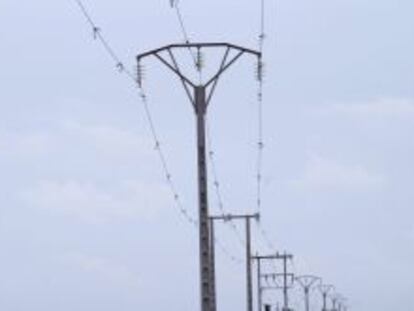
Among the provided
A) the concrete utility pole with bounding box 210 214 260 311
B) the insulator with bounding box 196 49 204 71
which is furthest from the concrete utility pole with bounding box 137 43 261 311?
the concrete utility pole with bounding box 210 214 260 311

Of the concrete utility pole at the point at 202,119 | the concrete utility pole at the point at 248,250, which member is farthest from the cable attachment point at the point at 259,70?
the concrete utility pole at the point at 248,250

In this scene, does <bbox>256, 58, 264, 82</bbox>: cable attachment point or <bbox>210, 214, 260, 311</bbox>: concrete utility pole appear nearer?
<bbox>256, 58, 264, 82</bbox>: cable attachment point

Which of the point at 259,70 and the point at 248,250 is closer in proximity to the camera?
the point at 259,70

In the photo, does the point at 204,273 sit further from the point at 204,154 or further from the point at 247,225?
the point at 247,225

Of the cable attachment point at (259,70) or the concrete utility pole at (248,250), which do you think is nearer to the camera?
the cable attachment point at (259,70)

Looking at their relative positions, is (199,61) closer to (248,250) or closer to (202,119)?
(202,119)

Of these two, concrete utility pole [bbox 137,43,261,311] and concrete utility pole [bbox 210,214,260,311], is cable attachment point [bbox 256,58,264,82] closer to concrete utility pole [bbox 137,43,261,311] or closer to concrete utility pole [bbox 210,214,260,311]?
concrete utility pole [bbox 137,43,261,311]

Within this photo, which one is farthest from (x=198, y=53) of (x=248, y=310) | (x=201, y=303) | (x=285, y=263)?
(x=285, y=263)

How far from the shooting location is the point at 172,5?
31.8 m

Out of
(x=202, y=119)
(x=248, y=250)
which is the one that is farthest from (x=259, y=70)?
(x=248, y=250)

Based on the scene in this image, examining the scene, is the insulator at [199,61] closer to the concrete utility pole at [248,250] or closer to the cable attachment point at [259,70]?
the cable attachment point at [259,70]

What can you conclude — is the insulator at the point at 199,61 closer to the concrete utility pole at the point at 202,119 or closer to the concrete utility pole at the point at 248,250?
the concrete utility pole at the point at 202,119

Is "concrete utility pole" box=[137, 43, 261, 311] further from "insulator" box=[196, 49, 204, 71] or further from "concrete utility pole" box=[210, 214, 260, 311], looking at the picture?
"concrete utility pole" box=[210, 214, 260, 311]

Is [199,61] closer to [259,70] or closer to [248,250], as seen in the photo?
[259,70]
